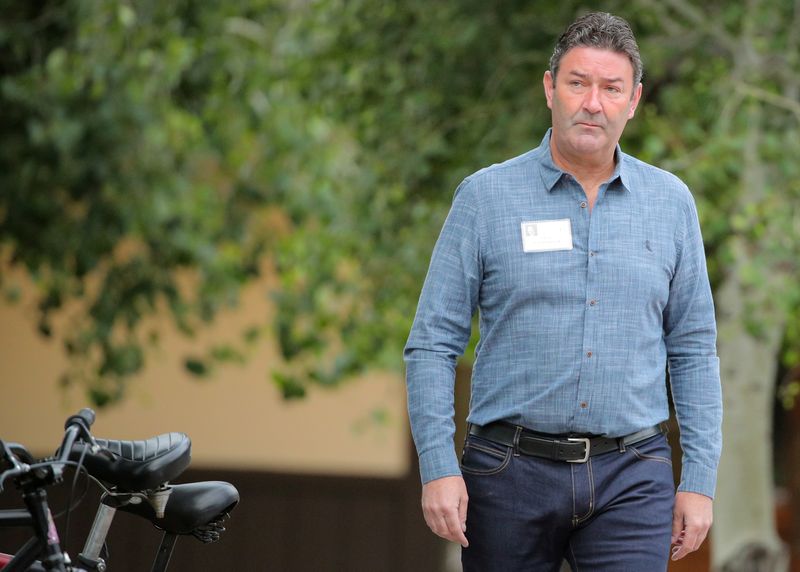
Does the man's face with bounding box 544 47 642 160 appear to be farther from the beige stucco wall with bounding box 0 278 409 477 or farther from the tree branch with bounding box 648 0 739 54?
the beige stucco wall with bounding box 0 278 409 477

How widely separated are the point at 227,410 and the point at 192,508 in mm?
5963

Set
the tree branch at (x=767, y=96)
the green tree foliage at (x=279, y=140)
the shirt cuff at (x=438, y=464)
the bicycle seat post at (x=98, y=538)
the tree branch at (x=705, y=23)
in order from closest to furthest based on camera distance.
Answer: the bicycle seat post at (x=98, y=538) → the shirt cuff at (x=438, y=464) → the tree branch at (x=767, y=96) → the tree branch at (x=705, y=23) → the green tree foliage at (x=279, y=140)

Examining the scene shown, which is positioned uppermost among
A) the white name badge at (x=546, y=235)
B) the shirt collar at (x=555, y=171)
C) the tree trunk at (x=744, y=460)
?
the shirt collar at (x=555, y=171)

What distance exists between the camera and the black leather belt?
255 cm

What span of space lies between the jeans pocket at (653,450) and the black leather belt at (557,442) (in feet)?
0.03

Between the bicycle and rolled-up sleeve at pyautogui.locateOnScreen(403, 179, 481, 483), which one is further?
rolled-up sleeve at pyautogui.locateOnScreen(403, 179, 481, 483)

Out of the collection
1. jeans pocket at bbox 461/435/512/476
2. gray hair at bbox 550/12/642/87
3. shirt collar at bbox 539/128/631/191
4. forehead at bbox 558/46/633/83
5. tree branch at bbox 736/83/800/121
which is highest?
tree branch at bbox 736/83/800/121

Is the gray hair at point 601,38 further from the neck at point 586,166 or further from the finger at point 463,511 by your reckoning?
the finger at point 463,511

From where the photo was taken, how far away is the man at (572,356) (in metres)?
2.56

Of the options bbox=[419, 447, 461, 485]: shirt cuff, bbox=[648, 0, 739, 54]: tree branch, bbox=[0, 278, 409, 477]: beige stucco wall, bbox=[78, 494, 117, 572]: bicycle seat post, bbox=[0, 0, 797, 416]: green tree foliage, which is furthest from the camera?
bbox=[0, 278, 409, 477]: beige stucco wall

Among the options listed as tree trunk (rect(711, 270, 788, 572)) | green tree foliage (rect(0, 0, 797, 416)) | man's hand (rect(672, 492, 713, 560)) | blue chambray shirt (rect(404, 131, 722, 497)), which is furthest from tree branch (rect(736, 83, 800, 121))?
man's hand (rect(672, 492, 713, 560))

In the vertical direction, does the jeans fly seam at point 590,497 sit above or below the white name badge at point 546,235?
below

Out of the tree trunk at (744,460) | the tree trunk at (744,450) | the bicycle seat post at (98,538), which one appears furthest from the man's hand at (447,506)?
the tree trunk at (744,460)

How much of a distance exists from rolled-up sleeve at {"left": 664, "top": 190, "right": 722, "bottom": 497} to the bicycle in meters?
0.84
